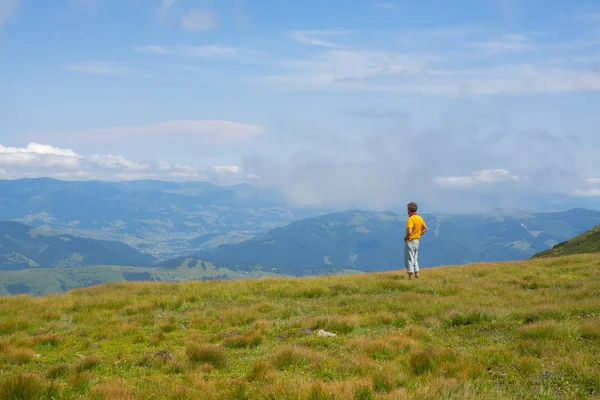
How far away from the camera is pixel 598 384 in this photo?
22.2ft

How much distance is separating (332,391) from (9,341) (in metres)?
9.66

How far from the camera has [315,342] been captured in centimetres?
1073

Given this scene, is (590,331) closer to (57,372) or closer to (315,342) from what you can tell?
(315,342)

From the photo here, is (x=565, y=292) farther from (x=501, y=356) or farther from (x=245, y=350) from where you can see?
(x=245, y=350)

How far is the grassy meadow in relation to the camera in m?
7.11

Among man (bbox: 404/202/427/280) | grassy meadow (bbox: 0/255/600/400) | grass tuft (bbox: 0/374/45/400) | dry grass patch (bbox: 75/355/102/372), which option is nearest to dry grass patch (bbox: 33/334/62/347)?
grassy meadow (bbox: 0/255/600/400)

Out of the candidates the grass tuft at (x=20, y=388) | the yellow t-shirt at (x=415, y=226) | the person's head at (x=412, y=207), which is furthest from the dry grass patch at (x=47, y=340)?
the person's head at (x=412, y=207)

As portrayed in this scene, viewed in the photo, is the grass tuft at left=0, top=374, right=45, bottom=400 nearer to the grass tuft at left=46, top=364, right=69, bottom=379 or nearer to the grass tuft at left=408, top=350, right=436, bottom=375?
the grass tuft at left=46, top=364, right=69, bottom=379

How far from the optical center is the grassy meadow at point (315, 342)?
7.11 meters

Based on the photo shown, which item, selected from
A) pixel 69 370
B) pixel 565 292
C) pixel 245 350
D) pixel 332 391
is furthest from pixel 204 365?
pixel 565 292

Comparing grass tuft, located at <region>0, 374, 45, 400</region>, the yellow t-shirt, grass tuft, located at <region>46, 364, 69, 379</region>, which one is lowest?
grass tuft, located at <region>46, 364, 69, 379</region>

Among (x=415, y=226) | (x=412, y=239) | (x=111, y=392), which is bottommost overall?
(x=111, y=392)

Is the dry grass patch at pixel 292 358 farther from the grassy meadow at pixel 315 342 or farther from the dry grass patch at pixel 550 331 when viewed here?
the dry grass patch at pixel 550 331

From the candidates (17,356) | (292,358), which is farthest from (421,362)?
(17,356)
